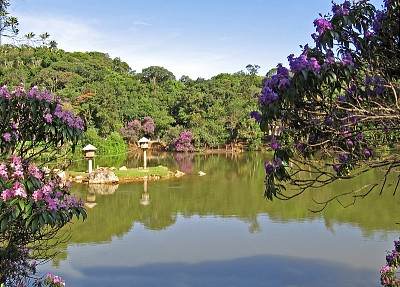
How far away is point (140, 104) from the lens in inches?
1199

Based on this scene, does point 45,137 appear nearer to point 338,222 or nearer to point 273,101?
point 273,101

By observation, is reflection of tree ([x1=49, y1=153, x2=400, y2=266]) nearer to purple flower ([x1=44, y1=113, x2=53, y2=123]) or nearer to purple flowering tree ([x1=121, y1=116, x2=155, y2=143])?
purple flower ([x1=44, y1=113, x2=53, y2=123])

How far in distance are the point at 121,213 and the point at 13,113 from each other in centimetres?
807

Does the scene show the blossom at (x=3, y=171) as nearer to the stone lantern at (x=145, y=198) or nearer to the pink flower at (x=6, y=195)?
the pink flower at (x=6, y=195)

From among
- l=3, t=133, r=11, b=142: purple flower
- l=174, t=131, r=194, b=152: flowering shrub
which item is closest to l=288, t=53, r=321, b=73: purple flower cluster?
l=3, t=133, r=11, b=142: purple flower

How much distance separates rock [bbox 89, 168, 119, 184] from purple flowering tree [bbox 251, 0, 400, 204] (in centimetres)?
1223

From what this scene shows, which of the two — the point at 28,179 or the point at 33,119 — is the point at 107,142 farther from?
the point at 28,179

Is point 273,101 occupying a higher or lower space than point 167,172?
higher

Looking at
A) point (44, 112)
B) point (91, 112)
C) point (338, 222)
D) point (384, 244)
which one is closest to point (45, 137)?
point (44, 112)

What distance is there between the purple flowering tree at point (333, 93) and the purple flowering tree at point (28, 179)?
3.44ft

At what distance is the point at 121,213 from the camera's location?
404 inches

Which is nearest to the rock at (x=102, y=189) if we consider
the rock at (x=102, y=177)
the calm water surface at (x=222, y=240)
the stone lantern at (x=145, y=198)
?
the calm water surface at (x=222, y=240)

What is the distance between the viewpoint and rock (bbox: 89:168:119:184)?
13984 millimetres

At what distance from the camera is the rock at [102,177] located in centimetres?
1398
